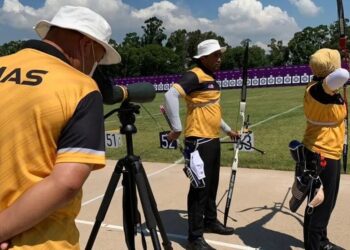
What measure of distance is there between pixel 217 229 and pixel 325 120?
5.69 ft

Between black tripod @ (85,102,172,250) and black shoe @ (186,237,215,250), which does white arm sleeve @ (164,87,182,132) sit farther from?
→ black tripod @ (85,102,172,250)

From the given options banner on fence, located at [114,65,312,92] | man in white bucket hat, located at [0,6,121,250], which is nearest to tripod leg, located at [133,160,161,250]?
man in white bucket hat, located at [0,6,121,250]

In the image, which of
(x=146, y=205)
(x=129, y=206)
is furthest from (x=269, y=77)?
(x=146, y=205)

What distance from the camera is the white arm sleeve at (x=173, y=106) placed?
14.0ft

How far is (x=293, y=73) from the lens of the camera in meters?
39.6

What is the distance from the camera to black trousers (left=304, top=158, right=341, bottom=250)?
12.1 ft

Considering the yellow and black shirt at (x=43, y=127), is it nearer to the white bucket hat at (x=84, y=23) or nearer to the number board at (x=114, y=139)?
the white bucket hat at (x=84, y=23)

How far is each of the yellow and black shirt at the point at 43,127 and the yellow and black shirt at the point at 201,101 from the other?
2793 millimetres

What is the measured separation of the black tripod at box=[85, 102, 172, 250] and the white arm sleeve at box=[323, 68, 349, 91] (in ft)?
5.23

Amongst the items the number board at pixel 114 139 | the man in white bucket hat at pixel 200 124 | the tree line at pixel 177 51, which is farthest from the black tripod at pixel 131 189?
the tree line at pixel 177 51

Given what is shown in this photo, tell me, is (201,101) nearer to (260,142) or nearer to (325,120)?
(325,120)

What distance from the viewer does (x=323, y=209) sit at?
373cm

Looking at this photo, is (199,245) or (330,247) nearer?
(330,247)

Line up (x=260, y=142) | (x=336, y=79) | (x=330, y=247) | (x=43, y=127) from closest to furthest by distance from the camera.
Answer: (x=43, y=127)
(x=336, y=79)
(x=330, y=247)
(x=260, y=142)
